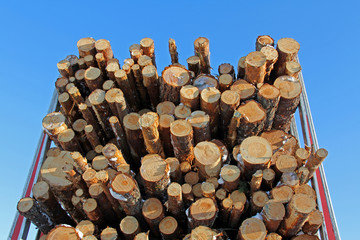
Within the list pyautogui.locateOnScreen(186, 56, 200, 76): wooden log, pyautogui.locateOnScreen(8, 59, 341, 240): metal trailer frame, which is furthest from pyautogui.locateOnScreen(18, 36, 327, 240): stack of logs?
pyautogui.locateOnScreen(8, 59, 341, 240): metal trailer frame

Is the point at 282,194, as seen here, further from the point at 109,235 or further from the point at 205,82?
the point at 109,235

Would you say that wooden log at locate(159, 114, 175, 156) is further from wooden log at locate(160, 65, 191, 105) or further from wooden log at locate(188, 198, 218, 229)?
→ wooden log at locate(188, 198, 218, 229)

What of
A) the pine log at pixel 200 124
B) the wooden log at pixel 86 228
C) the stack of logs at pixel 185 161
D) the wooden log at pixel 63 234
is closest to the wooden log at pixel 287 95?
the stack of logs at pixel 185 161

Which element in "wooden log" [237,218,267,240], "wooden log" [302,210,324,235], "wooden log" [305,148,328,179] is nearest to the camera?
"wooden log" [237,218,267,240]

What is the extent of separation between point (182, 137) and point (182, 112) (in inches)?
23.0

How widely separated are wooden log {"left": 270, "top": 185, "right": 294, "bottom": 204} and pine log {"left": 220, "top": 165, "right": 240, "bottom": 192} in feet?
1.52

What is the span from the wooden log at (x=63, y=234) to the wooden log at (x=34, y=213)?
82 cm

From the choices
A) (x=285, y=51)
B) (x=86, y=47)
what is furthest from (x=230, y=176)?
(x=86, y=47)

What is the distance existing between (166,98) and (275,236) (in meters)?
2.56

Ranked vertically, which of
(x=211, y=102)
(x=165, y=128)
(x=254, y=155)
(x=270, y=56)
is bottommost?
(x=254, y=155)

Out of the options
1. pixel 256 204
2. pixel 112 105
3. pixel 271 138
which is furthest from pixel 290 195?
pixel 112 105

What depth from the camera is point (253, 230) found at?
11.3ft

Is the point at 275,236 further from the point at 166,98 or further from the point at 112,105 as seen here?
the point at 112,105

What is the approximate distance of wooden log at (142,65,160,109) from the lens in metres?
5.04
